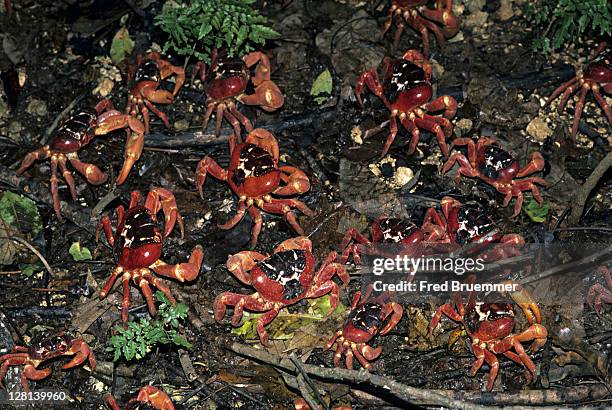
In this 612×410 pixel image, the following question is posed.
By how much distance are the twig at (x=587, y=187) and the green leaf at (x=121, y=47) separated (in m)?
4.22

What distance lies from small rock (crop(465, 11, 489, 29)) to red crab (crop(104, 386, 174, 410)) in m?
4.44

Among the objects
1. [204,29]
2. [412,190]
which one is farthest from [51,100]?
[412,190]

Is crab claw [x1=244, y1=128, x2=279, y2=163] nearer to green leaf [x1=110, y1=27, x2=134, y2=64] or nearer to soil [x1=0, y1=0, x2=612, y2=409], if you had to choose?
soil [x1=0, y1=0, x2=612, y2=409]

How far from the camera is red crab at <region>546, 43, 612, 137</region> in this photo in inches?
291

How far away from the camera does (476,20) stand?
8125mm

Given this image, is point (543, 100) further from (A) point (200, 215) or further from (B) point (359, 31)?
(A) point (200, 215)

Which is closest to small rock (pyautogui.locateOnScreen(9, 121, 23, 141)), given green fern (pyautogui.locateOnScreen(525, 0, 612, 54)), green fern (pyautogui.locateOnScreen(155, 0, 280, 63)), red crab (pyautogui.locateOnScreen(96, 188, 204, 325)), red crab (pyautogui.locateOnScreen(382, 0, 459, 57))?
red crab (pyautogui.locateOnScreen(96, 188, 204, 325))

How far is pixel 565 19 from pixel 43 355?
5.04 meters

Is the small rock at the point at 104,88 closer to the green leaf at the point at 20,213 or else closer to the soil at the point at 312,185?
the soil at the point at 312,185

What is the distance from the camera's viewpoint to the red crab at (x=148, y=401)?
19.9ft

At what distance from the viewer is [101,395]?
6328mm

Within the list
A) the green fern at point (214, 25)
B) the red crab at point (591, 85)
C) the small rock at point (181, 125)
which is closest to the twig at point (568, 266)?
the red crab at point (591, 85)

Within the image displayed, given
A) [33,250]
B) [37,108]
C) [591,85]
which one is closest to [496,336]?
[591,85]

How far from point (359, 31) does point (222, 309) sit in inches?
122
